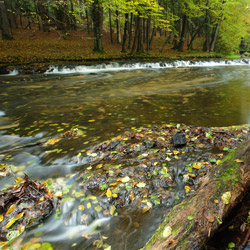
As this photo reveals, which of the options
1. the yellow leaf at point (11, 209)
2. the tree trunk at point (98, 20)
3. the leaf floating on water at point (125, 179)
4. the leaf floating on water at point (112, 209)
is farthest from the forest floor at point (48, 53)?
the leaf floating on water at point (112, 209)

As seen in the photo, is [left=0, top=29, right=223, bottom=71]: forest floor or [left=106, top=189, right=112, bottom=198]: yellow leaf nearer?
[left=106, top=189, right=112, bottom=198]: yellow leaf

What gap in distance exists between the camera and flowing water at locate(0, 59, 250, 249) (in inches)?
78.3

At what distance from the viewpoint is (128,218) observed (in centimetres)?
206

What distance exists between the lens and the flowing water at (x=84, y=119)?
1.99 m

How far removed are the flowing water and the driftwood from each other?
0.43 meters

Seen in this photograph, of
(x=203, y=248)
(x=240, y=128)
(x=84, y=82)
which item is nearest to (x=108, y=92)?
(x=84, y=82)

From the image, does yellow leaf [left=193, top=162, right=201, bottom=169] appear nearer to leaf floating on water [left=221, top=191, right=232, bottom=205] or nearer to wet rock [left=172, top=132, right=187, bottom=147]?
wet rock [left=172, top=132, right=187, bottom=147]

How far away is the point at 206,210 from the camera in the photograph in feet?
5.39

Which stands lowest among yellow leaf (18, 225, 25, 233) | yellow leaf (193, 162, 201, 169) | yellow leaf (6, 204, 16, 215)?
yellow leaf (18, 225, 25, 233)

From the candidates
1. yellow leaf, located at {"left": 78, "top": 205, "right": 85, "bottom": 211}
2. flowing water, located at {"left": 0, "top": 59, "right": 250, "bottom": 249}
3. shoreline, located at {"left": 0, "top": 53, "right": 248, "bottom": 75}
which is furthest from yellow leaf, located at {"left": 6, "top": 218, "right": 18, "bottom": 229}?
shoreline, located at {"left": 0, "top": 53, "right": 248, "bottom": 75}

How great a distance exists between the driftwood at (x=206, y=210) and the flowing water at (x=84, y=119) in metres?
0.43

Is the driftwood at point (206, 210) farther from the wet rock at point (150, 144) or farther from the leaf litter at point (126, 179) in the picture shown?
the wet rock at point (150, 144)

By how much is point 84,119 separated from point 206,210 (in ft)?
13.3

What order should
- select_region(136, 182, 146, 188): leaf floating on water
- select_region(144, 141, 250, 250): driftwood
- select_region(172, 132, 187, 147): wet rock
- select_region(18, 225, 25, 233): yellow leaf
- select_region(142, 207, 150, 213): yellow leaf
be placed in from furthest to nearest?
select_region(172, 132, 187, 147): wet rock, select_region(136, 182, 146, 188): leaf floating on water, select_region(142, 207, 150, 213): yellow leaf, select_region(18, 225, 25, 233): yellow leaf, select_region(144, 141, 250, 250): driftwood
